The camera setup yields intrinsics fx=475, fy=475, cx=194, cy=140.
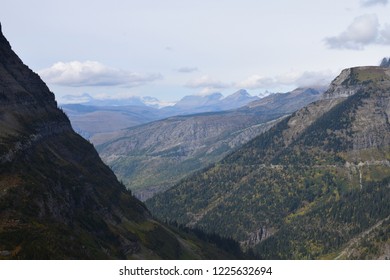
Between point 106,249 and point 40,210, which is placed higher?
point 40,210

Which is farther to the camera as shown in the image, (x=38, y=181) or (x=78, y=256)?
(x=38, y=181)
